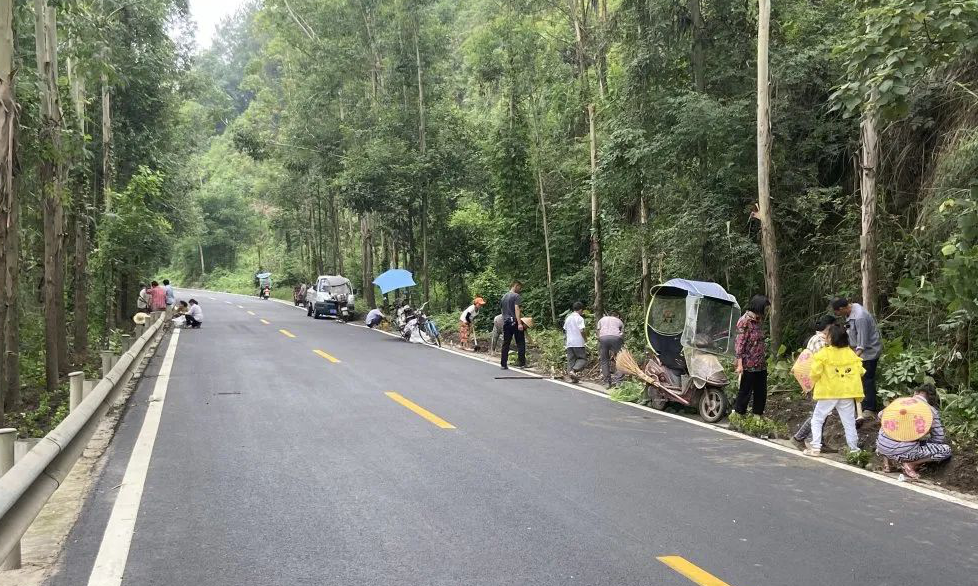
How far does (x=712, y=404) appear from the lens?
1059cm

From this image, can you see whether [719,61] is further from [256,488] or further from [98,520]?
[98,520]

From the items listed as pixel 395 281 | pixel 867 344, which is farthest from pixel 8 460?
pixel 395 281

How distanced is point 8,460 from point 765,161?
1186 cm

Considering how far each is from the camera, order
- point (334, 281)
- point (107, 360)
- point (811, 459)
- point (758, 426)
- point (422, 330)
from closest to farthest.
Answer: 1. point (811, 459)
2. point (758, 426)
3. point (107, 360)
4. point (422, 330)
5. point (334, 281)

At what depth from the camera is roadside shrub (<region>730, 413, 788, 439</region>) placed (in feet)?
31.3

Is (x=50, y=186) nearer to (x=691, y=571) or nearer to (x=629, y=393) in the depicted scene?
(x=629, y=393)

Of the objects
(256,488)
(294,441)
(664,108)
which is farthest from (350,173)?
(256,488)

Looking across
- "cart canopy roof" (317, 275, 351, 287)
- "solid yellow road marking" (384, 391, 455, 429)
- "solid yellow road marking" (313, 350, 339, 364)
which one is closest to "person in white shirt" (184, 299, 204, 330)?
"cart canopy roof" (317, 275, 351, 287)

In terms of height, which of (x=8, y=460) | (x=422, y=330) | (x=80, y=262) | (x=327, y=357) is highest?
(x=80, y=262)

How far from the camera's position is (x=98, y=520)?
5766 millimetres

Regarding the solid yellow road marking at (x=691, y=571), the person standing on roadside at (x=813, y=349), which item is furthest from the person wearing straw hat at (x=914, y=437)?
the solid yellow road marking at (x=691, y=571)

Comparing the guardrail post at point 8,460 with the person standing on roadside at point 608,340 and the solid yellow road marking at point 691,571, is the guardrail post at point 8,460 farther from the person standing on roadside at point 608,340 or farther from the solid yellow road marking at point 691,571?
the person standing on roadside at point 608,340

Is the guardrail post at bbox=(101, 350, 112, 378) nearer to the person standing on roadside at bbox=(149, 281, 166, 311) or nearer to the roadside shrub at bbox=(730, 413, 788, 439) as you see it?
the roadside shrub at bbox=(730, 413, 788, 439)

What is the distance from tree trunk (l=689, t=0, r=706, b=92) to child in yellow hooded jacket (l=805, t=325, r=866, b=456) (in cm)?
844
